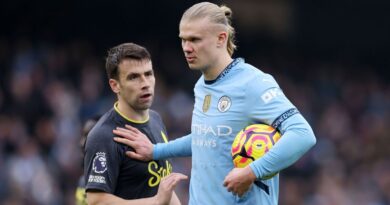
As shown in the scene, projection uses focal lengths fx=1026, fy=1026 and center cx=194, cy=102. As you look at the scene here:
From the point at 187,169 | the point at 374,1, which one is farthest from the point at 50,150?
the point at 374,1

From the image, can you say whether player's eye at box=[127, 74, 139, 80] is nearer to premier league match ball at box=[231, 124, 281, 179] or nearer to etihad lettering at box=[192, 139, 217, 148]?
etihad lettering at box=[192, 139, 217, 148]

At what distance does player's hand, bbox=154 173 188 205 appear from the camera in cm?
672

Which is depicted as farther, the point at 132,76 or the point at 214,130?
the point at 132,76

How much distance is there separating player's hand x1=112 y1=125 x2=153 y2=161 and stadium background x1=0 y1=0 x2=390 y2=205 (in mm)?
6727

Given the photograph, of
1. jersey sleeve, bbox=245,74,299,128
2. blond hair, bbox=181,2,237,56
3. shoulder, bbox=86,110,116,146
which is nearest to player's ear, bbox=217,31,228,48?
blond hair, bbox=181,2,237,56

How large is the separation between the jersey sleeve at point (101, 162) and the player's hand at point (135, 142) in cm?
8

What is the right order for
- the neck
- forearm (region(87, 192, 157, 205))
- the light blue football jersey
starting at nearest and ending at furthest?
the light blue football jersey < the neck < forearm (region(87, 192, 157, 205))

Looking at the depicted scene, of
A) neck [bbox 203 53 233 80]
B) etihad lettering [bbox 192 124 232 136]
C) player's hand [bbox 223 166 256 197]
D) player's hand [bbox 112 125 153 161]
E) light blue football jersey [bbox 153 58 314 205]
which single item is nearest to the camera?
player's hand [bbox 223 166 256 197]

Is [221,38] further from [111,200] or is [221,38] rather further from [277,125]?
[111,200]

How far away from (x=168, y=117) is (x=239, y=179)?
32.8 ft

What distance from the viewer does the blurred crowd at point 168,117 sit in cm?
1407

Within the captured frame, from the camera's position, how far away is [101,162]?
22.5ft

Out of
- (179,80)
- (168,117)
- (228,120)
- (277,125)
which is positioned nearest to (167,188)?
(228,120)

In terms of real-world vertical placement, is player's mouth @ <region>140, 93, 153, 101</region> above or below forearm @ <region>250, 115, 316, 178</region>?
above
